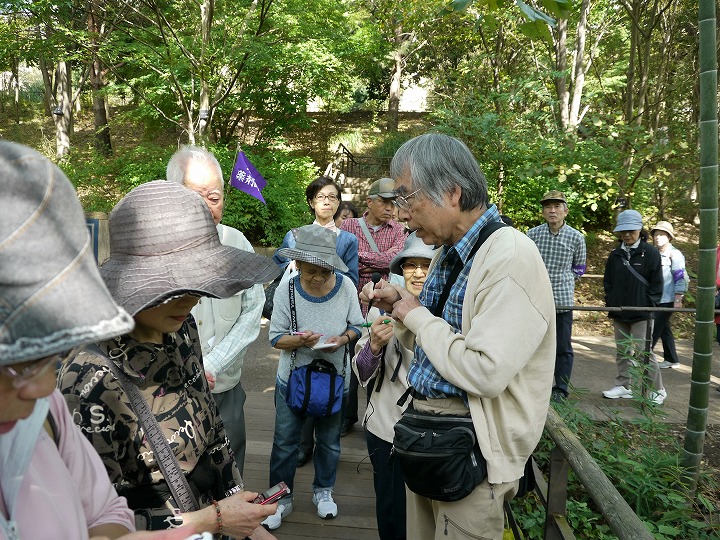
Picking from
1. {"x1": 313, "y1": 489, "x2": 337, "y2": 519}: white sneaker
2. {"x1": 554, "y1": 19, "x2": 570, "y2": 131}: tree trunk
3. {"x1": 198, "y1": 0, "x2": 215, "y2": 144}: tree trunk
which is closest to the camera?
{"x1": 313, "y1": 489, "x2": 337, "y2": 519}: white sneaker

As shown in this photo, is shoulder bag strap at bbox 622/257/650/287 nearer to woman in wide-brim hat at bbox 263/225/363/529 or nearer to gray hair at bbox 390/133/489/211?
woman in wide-brim hat at bbox 263/225/363/529

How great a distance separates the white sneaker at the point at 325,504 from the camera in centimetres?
356

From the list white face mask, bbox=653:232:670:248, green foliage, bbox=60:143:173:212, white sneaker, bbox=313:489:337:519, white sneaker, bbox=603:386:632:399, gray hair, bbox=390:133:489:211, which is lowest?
white sneaker, bbox=603:386:632:399

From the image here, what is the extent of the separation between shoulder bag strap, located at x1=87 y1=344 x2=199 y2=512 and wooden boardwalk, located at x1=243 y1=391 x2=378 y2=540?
6.91 feet

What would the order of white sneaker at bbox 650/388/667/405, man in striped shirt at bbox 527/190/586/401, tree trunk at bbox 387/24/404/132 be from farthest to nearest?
1. tree trunk at bbox 387/24/404/132
2. man in striped shirt at bbox 527/190/586/401
3. white sneaker at bbox 650/388/667/405

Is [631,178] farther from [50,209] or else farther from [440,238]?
[50,209]

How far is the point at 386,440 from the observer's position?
287cm

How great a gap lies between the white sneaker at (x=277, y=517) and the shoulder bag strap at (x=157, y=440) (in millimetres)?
2057

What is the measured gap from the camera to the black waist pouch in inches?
75.4

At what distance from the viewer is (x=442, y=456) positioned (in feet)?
6.27

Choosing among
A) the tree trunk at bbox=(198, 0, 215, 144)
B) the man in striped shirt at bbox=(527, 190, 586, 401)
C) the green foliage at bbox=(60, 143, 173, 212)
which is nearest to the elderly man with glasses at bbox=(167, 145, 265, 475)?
the man in striped shirt at bbox=(527, 190, 586, 401)

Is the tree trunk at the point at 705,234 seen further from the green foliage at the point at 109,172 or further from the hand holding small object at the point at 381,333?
the green foliage at the point at 109,172

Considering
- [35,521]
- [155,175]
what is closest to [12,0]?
[155,175]

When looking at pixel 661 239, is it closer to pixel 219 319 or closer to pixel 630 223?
pixel 630 223
